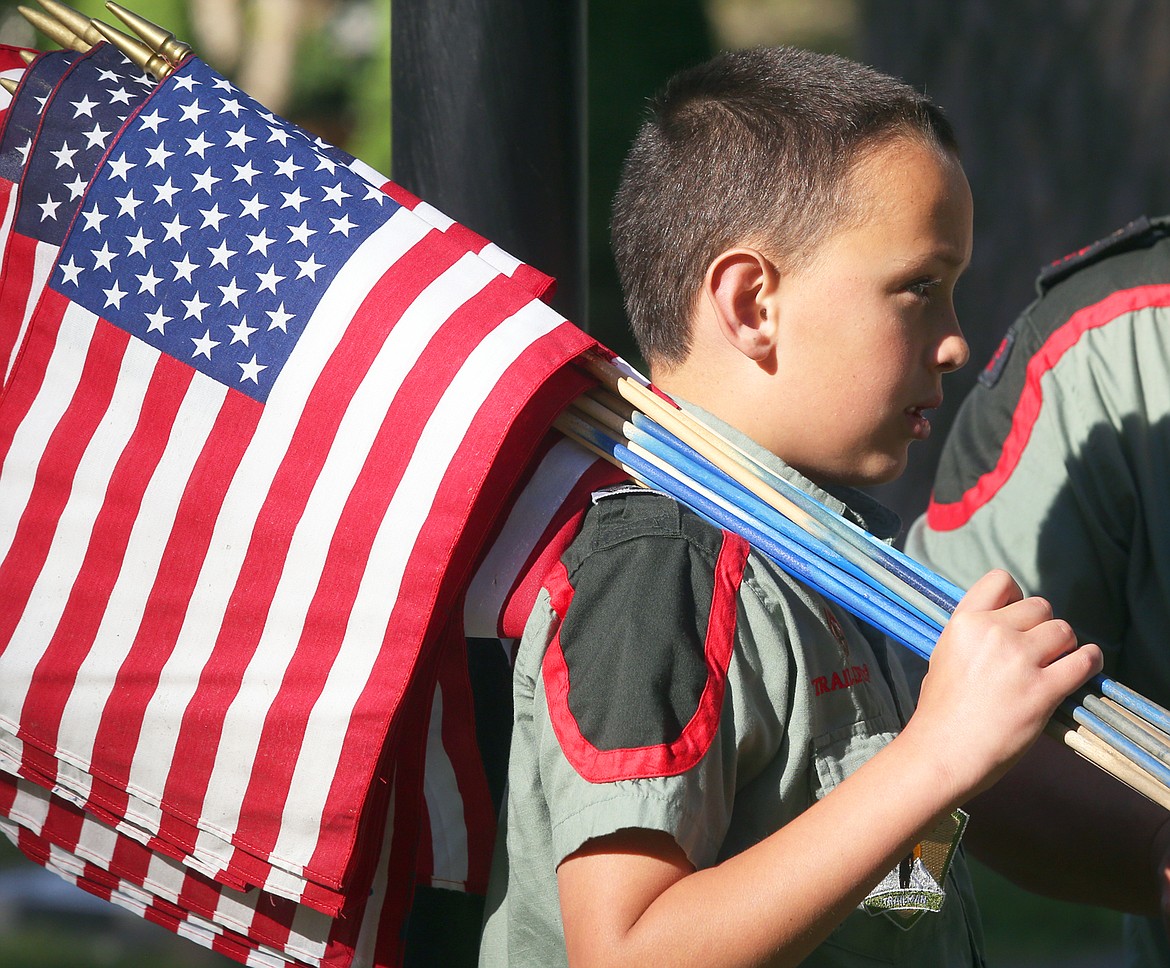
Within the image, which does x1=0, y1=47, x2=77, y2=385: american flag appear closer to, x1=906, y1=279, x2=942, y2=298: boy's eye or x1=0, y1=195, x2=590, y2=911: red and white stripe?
x1=0, y1=195, x2=590, y2=911: red and white stripe

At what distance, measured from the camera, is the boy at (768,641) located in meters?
1.46

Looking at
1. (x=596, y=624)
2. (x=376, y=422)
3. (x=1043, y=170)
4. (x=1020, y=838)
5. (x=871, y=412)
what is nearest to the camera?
(x=596, y=624)

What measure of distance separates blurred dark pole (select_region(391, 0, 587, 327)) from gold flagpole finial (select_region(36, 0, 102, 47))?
0.45m

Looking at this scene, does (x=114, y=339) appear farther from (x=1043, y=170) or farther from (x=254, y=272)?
(x=1043, y=170)

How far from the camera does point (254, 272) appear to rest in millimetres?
1791

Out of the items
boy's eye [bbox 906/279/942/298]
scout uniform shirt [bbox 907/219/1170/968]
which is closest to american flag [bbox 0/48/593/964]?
boy's eye [bbox 906/279/942/298]

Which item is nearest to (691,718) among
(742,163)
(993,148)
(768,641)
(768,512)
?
(768,641)

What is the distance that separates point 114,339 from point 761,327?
0.88 meters

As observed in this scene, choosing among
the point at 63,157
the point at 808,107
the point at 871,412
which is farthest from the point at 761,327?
the point at 63,157

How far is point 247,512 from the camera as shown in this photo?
1.73 metres

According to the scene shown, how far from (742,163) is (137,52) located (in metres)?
0.90

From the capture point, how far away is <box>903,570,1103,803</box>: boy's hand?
1.47 metres

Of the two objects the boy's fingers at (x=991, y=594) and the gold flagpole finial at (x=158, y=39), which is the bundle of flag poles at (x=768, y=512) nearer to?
the boy's fingers at (x=991, y=594)

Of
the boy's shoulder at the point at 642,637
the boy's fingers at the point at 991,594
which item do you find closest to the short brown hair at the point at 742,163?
the boy's shoulder at the point at 642,637
